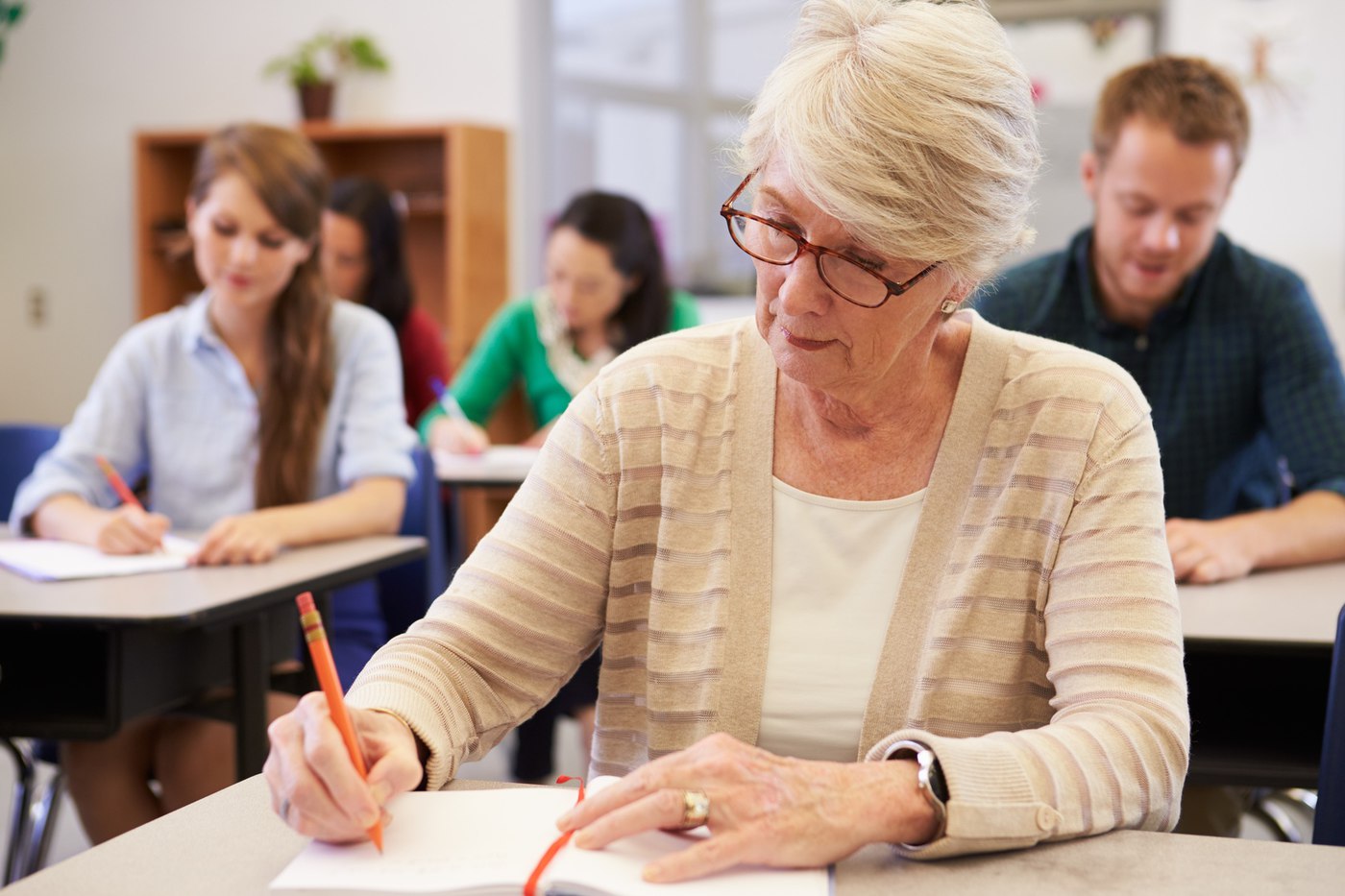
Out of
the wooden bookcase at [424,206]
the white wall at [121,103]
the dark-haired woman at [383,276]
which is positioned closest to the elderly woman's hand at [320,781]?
the dark-haired woman at [383,276]

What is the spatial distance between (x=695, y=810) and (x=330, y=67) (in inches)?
208

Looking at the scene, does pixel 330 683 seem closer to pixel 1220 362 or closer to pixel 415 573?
pixel 415 573

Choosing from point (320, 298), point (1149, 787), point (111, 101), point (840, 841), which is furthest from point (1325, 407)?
point (111, 101)

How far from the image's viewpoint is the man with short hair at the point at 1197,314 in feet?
6.83

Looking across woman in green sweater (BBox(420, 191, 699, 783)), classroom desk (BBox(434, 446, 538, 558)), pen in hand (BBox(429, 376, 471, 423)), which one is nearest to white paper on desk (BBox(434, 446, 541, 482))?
classroom desk (BBox(434, 446, 538, 558))

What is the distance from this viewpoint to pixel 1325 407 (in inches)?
83.4

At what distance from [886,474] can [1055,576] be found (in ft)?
0.62

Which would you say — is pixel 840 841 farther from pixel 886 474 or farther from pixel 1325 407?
pixel 1325 407

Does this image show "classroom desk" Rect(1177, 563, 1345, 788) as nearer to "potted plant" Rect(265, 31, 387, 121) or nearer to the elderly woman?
the elderly woman

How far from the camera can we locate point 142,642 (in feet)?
5.93

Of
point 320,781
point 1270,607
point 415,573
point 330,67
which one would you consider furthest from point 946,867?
point 330,67

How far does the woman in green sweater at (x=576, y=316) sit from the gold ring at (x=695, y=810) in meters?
2.60

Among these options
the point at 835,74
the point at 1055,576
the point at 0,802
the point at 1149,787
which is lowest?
the point at 0,802

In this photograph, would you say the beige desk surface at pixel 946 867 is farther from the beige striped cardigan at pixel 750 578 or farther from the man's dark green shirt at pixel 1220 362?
the man's dark green shirt at pixel 1220 362
